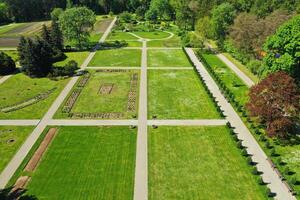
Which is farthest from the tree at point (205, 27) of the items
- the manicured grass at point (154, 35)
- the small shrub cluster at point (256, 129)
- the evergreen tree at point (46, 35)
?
the evergreen tree at point (46, 35)

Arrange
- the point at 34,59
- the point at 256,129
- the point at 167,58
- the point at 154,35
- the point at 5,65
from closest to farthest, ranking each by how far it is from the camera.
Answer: the point at 256,129, the point at 34,59, the point at 5,65, the point at 167,58, the point at 154,35

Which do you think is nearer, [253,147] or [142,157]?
[142,157]

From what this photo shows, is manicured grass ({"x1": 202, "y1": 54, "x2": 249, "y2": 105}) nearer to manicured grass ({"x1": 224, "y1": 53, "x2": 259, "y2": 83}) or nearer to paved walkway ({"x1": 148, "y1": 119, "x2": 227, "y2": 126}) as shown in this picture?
manicured grass ({"x1": 224, "y1": 53, "x2": 259, "y2": 83})

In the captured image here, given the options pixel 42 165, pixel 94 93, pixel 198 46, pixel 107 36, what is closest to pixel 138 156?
pixel 42 165

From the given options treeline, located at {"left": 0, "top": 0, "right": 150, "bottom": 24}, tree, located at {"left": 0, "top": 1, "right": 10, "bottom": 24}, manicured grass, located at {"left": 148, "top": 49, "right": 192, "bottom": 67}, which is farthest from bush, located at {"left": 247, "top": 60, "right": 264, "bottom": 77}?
tree, located at {"left": 0, "top": 1, "right": 10, "bottom": 24}

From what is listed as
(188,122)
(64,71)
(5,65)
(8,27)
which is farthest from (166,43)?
(8,27)

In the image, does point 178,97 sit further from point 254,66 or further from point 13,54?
point 13,54

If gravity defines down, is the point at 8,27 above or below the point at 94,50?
below
